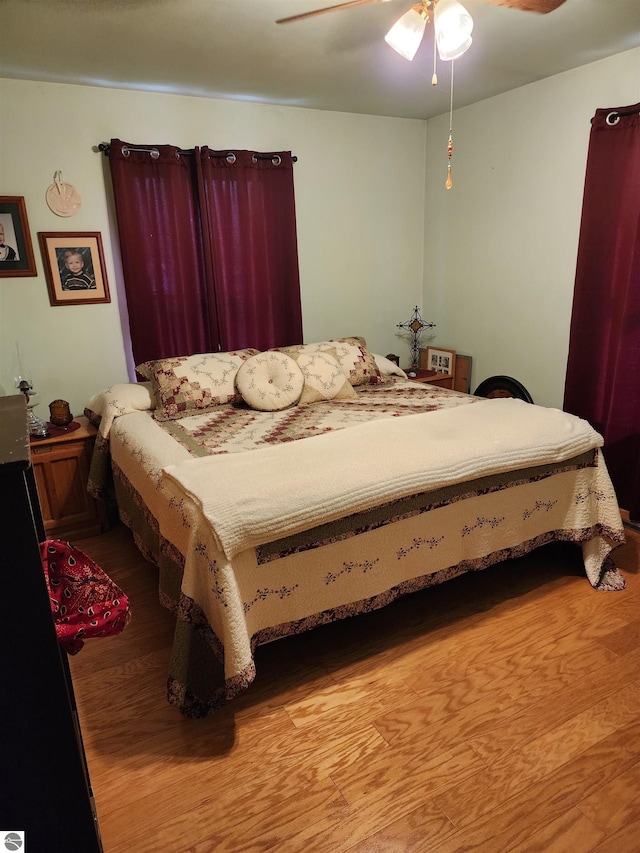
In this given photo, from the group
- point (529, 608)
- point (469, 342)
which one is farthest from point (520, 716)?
point (469, 342)

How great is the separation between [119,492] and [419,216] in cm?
288

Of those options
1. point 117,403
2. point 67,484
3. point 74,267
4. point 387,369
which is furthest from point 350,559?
point 74,267

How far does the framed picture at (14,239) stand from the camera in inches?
108

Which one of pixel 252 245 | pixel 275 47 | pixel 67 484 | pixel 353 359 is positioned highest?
pixel 275 47

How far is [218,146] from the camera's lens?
3189 millimetres

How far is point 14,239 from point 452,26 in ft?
7.50

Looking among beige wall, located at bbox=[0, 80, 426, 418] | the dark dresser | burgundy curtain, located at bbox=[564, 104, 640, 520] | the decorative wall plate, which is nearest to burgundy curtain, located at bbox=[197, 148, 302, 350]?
beige wall, located at bbox=[0, 80, 426, 418]

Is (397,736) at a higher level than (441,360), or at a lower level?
lower

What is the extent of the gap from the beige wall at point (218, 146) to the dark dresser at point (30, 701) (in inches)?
93.6

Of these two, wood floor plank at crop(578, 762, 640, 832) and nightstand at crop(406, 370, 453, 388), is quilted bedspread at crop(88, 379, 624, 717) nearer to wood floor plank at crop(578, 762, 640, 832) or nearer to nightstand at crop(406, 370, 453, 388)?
wood floor plank at crop(578, 762, 640, 832)

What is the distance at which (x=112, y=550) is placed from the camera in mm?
2740

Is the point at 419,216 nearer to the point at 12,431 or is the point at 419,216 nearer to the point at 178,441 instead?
the point at 178,441

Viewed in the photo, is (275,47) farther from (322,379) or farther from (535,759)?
(535,759)

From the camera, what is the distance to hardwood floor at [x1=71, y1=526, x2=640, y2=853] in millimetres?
1358
